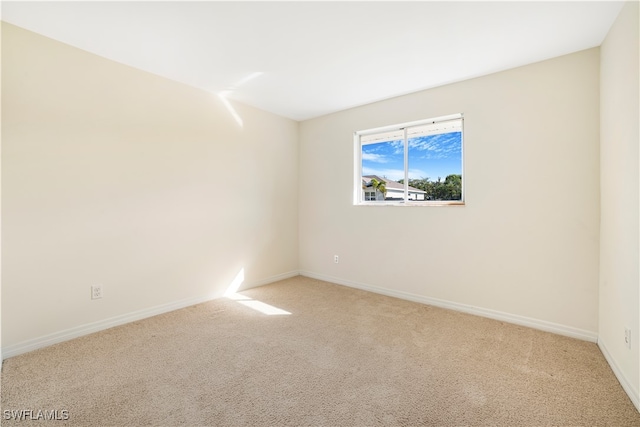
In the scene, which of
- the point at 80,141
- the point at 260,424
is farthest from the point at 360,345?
the point at 80,141

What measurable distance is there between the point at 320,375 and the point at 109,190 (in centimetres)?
234

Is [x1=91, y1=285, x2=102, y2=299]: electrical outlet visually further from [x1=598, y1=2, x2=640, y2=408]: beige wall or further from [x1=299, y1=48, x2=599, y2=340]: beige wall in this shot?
[x1=598, y1=2, x2=640, y2=408]: beige wall

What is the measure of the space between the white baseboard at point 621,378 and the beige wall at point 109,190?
3425mm

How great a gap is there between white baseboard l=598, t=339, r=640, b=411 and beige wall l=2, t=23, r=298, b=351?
3425 mm

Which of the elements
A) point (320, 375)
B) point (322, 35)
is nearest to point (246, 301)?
point (320, 375)

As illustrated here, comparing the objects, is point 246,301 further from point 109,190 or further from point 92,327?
point 109,190

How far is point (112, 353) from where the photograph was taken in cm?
213

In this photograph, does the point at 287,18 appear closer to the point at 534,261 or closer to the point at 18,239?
the point at 18,239

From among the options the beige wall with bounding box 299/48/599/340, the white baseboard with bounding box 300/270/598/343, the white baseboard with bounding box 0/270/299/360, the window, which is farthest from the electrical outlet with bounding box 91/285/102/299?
the window

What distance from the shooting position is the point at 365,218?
12.3 feet

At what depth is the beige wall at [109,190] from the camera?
2.12 metres

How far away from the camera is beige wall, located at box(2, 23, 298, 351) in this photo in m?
2.12

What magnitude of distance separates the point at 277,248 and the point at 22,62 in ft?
9.98

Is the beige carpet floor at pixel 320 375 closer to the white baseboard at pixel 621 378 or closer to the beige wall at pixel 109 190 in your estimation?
the white baseboard at pixel 621 378
